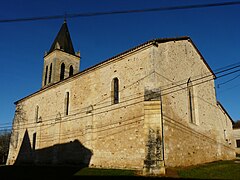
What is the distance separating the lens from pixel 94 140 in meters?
17.8

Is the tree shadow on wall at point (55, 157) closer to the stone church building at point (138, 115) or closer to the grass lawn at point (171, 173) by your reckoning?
the stone church building at point (138, 115)

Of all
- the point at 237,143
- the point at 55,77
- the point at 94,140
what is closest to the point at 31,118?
the point at 55,77

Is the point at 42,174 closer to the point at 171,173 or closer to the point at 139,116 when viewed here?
the point at 139,116

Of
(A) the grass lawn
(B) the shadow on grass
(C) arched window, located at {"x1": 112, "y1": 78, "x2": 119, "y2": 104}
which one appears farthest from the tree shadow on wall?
(C) arched window, located at {"x1": 112, "y1": 78, "x2": 119, "y2": 104}

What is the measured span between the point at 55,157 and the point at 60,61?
559 inches

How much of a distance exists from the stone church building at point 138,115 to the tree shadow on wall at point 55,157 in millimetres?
84

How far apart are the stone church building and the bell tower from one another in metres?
6.16

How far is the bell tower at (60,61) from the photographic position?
101 feet

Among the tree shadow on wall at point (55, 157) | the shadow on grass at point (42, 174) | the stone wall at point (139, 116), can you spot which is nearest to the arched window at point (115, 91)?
the stone wall at point (139, 116)

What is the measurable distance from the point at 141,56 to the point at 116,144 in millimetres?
6072

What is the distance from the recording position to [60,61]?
31.4 metres

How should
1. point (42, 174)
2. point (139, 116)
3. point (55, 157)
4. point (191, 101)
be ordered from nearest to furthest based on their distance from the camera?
point (42, 174) < point (139, 116) < point (191, 101) < point (55, 157)

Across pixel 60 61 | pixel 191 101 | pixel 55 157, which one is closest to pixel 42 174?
pixel 55 157

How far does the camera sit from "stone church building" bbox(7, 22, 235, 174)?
47.1ft
